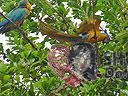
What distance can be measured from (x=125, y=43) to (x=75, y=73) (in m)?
0.58

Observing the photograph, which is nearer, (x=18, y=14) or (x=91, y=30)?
(x=91, y=30)

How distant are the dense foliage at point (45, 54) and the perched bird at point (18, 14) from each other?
0.31 feet

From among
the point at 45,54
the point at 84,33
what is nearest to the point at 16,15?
the point at 45,54

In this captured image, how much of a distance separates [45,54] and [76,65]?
1.25 metres

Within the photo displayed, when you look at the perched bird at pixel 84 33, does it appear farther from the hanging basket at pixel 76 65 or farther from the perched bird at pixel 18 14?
the perched bird at pixel 18 14

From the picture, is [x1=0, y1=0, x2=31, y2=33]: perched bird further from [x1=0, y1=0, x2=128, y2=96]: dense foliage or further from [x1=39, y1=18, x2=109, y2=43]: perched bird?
[x1=39, y1=18, x2=109, y2=43]: perched bird

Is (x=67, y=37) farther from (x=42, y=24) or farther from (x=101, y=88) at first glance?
(x=101, y=88)

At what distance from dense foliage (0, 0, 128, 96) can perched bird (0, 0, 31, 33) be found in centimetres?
9

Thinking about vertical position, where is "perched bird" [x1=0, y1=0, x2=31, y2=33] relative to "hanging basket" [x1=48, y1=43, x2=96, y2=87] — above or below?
above

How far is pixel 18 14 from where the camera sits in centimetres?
633

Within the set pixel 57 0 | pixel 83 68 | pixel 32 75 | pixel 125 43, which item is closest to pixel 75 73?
pixel 83 68

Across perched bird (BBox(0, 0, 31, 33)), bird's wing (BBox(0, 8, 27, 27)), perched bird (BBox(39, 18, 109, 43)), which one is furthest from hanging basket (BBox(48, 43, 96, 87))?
bird's wing (BBox(0, 8, 27, 27))

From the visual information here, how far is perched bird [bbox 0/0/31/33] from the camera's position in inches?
237

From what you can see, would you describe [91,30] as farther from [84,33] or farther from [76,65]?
[76,65]
